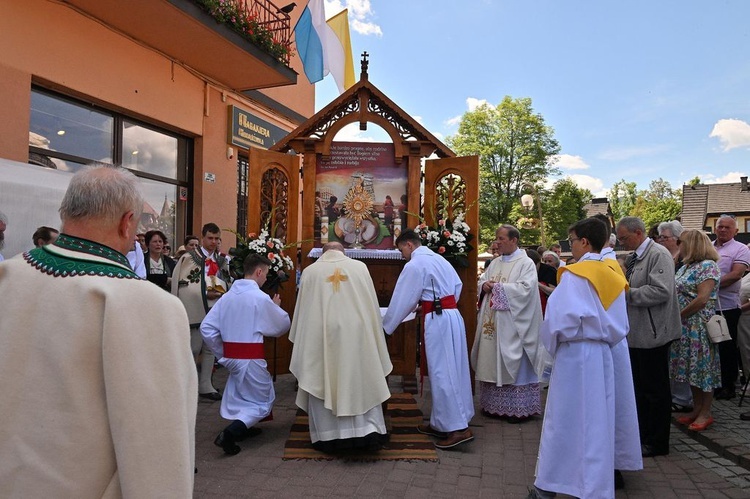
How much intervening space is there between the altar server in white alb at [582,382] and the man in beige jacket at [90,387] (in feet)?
8.99

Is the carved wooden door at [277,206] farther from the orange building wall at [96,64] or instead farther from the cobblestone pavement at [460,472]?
the orange building wall at [96,64]

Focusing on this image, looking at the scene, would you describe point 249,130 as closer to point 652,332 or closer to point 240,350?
point 240,350

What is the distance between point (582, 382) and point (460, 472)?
1384 mm

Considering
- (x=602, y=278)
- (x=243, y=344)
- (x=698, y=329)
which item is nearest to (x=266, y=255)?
(x=243, y=344)

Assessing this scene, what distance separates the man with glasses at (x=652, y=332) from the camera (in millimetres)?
4523

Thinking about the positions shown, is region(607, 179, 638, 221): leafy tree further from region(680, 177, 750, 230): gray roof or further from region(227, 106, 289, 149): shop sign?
region(227, 106, 289, 149): shop sign

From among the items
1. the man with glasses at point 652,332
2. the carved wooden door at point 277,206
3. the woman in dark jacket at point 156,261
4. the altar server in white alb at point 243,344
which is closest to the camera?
the man with glasses at point 652,332

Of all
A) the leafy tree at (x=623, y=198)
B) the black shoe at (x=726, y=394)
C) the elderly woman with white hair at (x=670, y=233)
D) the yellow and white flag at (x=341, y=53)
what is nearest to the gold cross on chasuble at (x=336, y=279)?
the elderly woman with white hair at (x=670, y=233)

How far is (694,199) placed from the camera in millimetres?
43688

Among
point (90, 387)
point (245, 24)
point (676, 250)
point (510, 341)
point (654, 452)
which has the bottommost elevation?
point (654, 452)

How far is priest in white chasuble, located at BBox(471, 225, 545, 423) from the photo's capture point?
19.2 ft

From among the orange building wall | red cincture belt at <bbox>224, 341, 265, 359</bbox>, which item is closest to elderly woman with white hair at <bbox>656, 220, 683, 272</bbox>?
red cincture belt at <bbox>224, 341, 265, 359</bbox>

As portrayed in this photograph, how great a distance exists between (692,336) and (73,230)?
5.39 m

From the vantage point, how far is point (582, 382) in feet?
11.6
